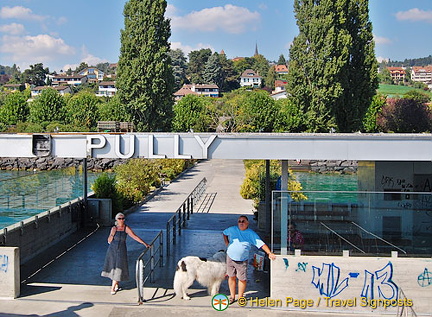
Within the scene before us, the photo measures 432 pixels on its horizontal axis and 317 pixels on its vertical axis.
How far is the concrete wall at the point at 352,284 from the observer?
8.23 meters

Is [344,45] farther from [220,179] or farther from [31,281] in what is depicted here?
[31,281]

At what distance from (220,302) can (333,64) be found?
1374 inches

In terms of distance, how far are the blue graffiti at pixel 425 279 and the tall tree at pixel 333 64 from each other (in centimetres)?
3333

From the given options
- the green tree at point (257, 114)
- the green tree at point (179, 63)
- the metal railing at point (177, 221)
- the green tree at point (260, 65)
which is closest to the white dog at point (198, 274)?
the metal railing at point (177, 221)

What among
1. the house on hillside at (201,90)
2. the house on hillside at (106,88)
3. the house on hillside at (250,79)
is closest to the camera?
the house on hillside at (201,90)

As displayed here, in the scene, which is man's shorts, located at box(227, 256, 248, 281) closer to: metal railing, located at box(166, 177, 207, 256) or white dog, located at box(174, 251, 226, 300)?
white dog, located at box(174, 251, 226, 300)

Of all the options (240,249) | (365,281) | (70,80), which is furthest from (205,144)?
(70,80)

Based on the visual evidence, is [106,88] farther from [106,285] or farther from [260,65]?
[106,285]

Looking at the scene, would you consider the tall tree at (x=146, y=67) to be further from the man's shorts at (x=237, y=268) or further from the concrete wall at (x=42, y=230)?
the man's shorts at (x=237, y=268)

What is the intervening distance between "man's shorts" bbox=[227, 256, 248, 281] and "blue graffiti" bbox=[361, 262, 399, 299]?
77.4 inches

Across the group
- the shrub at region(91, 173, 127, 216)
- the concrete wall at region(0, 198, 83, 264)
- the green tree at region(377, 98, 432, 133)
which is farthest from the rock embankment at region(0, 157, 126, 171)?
the green tree at region(377, 98, 432, 133)

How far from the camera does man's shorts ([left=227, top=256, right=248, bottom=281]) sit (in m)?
8.41

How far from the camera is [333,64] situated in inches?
1594

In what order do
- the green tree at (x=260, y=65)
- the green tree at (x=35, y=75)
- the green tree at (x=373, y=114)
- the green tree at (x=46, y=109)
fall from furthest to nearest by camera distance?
the green tree at (x=35, y=75)
the green tree at (x=260, y=65)
the green tree at (x=46, y=109)
the green tree at (x=373, y=114)
